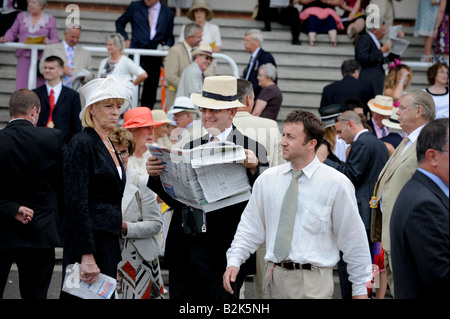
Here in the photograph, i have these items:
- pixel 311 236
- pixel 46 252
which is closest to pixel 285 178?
pixel 311 236

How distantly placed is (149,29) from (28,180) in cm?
570

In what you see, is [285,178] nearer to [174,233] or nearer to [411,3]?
[174,233]

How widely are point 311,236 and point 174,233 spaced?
3.90 ft

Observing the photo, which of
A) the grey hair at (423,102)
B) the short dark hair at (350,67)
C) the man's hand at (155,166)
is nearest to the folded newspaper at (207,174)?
the man's hand at (155,166)

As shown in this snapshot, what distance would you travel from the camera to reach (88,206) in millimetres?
4820

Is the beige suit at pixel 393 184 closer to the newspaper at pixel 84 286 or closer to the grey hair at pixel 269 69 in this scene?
the newspaper at pixel 84 286

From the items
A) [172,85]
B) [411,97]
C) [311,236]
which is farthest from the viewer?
[172,85]

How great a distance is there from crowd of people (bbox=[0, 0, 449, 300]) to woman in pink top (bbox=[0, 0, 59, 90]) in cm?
160

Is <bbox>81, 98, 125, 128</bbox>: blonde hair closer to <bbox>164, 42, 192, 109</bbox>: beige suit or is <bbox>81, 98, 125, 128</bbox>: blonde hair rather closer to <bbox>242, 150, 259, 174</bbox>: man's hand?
<bbox>242, 150, 259, 174</bbox>: man's hand

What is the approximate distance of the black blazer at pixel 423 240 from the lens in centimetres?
335

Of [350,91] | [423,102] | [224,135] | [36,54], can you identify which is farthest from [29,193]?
[350,91]

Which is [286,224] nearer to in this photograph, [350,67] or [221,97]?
[221,97]

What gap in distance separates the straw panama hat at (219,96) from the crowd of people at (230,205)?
0.01 metres

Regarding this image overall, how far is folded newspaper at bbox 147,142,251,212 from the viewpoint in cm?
474
